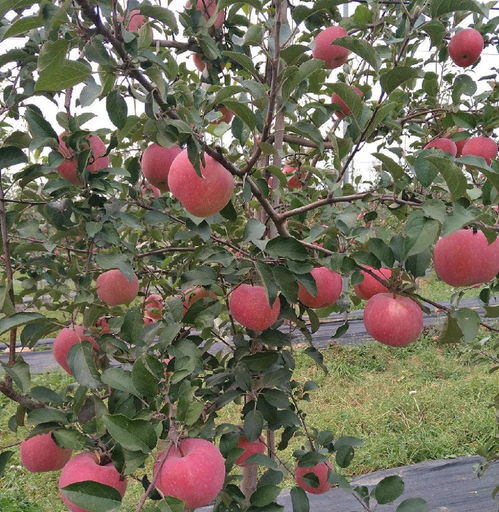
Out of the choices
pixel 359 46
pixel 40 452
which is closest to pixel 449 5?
pixel 359 46

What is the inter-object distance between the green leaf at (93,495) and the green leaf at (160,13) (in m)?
0.68

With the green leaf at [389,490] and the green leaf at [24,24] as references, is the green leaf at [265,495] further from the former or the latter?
the green leaf at [24,24]

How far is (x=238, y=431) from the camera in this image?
1078 mm

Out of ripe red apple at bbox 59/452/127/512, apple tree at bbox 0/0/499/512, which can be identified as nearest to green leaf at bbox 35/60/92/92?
apple tree at bbox 0/0/499/512

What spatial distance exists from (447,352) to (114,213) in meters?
4.21

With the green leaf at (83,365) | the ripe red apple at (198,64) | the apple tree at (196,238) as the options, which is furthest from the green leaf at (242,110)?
the ripe red apple at (198,64)

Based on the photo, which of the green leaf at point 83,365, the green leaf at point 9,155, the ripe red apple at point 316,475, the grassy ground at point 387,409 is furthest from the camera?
the grassy ground at point 387,409

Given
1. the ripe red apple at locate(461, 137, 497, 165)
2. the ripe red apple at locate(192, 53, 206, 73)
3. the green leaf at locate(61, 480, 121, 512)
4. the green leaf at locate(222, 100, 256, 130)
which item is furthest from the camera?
the ripe red apple at locate(192, 53, 206, 73)

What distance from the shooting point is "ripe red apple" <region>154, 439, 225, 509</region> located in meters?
0.73

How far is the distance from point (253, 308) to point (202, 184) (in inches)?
11.7

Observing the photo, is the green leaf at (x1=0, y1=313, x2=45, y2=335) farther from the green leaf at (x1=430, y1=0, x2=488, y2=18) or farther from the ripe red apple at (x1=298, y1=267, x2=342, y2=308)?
the green leaf at (x1=430, y1=0, x2=488, y2=18)

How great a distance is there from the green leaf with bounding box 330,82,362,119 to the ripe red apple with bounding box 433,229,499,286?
0.88 ft

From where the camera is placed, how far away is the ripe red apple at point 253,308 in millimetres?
1032

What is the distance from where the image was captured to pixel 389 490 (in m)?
1.11
